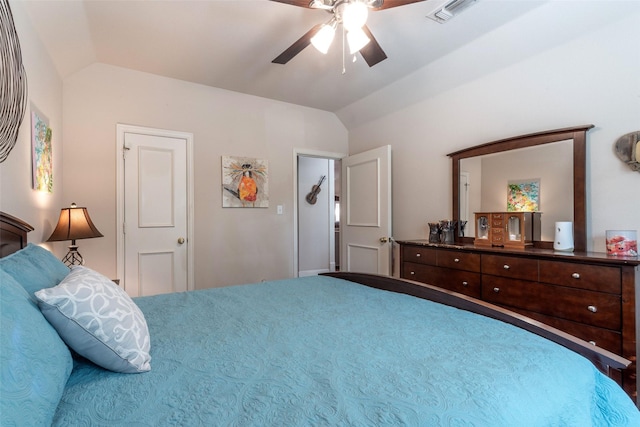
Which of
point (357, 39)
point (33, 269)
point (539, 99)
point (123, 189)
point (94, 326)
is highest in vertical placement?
point (357, 39)

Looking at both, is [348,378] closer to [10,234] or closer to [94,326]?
[94,326]

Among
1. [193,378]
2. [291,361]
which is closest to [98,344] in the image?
[193,378]

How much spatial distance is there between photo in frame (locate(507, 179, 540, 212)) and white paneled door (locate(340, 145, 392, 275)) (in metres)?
1.21

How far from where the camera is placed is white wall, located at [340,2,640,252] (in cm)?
195

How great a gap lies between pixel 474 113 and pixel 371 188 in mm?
1325

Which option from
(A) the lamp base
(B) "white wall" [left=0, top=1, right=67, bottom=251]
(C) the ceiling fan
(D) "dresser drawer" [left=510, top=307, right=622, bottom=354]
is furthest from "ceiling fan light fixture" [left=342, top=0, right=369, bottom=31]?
(A) the lamp base

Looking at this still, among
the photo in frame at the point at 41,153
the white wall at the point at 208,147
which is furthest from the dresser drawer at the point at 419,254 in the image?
the photo in frame at the point at 41,153

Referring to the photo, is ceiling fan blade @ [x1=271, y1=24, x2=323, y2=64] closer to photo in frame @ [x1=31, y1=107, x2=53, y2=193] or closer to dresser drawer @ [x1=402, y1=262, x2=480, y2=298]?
photo in frame @ [x1=31, y1=107, x2=53, y2=193]

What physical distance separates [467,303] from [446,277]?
1.22 meters

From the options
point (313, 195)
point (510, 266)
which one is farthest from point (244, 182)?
point (510, 266)

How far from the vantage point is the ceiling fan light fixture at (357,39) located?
172 cm

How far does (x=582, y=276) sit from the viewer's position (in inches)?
70.1

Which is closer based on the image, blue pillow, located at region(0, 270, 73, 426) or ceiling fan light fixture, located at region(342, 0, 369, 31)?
blue pillow, located at region(0, 270, 73, 426)

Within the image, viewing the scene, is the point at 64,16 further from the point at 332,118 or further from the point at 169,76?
the point at 332,118
